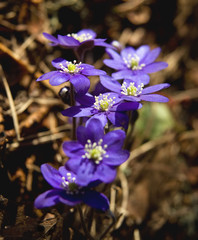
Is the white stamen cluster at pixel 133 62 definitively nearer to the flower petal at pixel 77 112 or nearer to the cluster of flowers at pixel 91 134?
the cluster of flowers at pixel 91 134

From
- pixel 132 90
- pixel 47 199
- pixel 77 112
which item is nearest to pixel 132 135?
pixel 132 90

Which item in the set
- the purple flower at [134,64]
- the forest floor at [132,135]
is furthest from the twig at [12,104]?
the purple flower at [134,64]

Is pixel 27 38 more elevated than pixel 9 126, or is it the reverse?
pixel 27 38

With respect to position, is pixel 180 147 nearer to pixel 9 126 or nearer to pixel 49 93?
pixel 49 93

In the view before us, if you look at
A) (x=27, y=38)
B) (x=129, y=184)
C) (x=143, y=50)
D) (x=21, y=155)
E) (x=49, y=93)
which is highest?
(x=27, y=38)

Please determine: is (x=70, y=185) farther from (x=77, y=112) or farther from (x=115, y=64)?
(x=115, y=64)

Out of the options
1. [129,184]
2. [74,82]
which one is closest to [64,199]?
[74,82]
